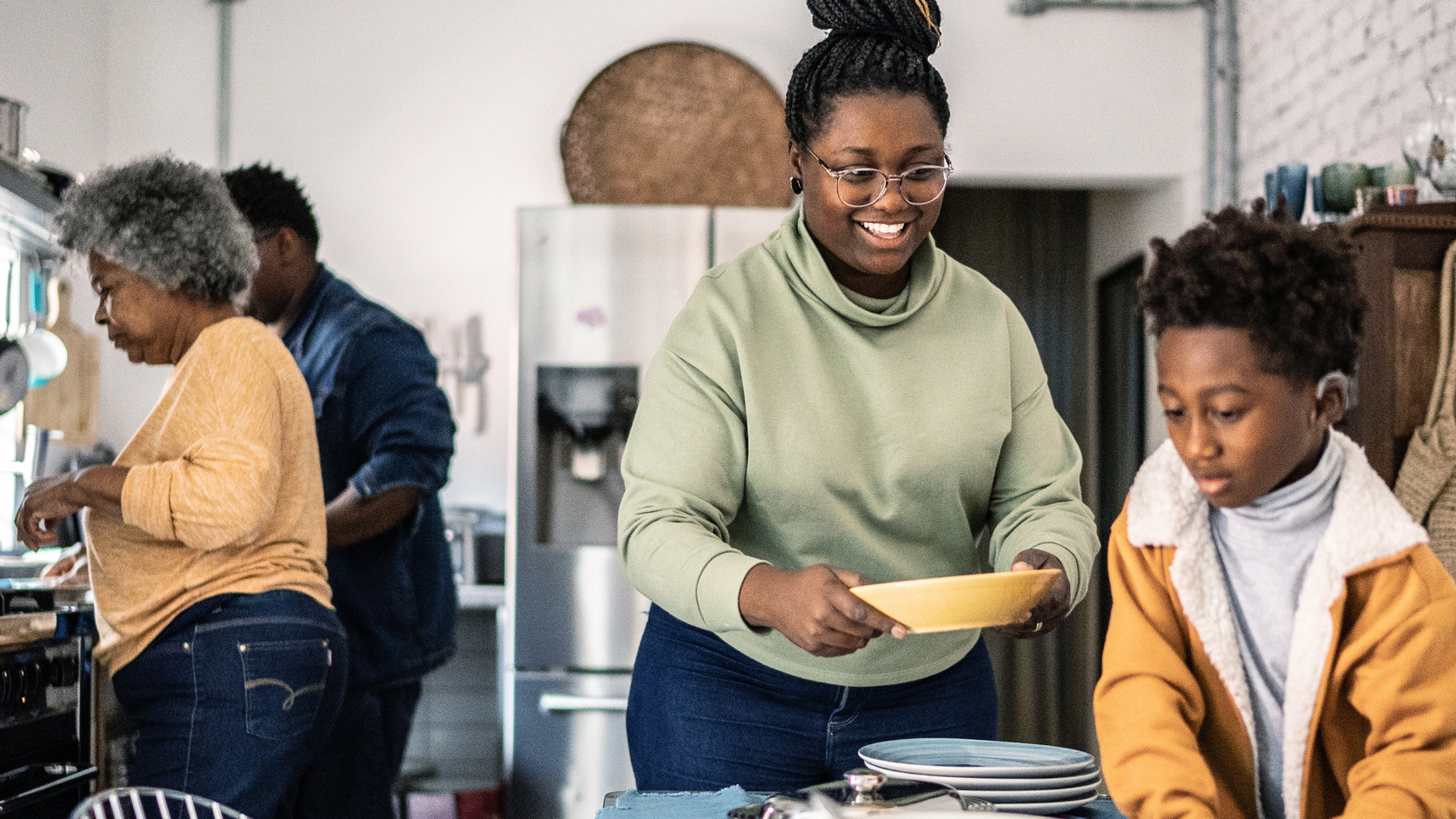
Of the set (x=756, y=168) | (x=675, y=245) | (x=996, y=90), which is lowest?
(x=675, y=245)

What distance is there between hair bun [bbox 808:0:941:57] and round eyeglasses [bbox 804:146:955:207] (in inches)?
5.5

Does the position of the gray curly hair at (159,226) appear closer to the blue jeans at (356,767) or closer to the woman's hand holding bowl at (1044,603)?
the blue jeans at (356,767)

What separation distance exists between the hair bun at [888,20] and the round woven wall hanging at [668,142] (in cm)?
255

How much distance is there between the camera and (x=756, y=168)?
387 cm

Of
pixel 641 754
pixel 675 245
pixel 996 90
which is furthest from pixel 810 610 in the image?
pixel 996 90

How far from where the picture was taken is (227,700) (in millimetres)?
1566

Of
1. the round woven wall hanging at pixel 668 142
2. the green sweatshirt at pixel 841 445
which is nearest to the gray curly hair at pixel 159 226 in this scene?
the green sweatshirt at pixel 841 445

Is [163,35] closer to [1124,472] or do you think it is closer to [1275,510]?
[1124,472]

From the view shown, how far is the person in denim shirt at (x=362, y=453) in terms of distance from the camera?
2.16 meters

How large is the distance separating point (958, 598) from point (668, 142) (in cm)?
311

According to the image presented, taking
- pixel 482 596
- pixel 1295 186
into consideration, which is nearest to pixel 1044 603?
pixel 1295 186

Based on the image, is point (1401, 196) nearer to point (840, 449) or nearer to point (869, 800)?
point (840, 449)

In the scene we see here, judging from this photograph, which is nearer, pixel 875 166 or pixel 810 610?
pixel 810 610

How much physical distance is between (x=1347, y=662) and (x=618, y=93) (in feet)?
Result: 10.6
